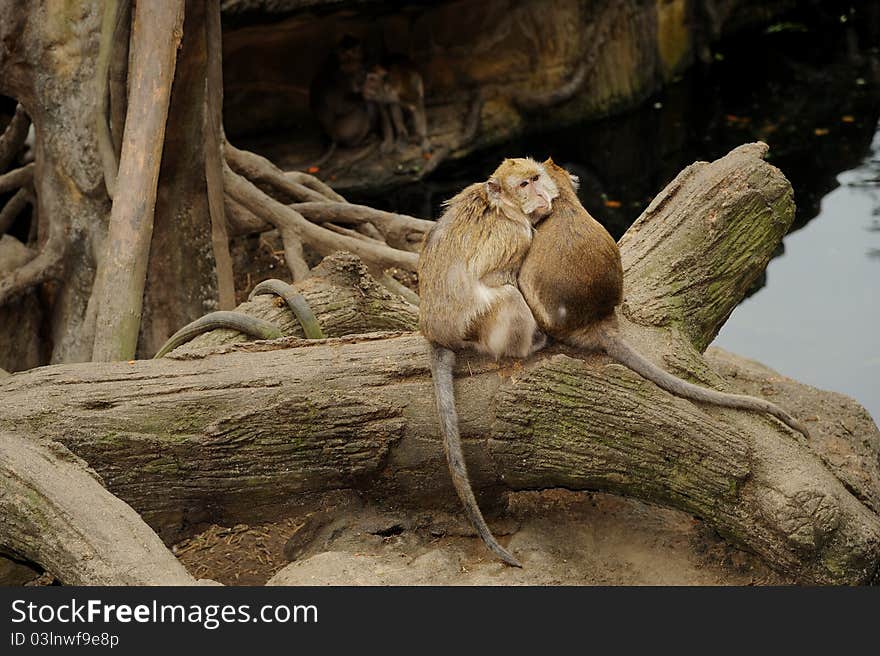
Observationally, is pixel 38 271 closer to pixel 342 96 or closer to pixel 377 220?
pixel 377 220

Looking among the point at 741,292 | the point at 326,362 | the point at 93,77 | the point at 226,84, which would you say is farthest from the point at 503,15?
the point at 326,362

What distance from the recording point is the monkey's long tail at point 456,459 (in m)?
4.29

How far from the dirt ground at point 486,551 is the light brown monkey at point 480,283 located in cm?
26

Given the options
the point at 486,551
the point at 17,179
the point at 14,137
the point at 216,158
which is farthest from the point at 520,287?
the point at 14,137

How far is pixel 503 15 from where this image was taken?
39.5 ft

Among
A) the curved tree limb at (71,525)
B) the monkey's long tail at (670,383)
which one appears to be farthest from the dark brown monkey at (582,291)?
the curved tree limb at (71,525)

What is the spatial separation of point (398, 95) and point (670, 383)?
290 inches

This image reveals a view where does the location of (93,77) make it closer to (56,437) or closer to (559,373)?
(56,437)

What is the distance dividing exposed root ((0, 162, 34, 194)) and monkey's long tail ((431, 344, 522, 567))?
146 inches

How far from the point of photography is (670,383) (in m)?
4.41

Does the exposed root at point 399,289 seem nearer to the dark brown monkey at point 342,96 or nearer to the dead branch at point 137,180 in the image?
the dead branch at point 137,180

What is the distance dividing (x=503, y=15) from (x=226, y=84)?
108 inches

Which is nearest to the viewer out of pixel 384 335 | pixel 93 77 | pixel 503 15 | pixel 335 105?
pixel 384 335

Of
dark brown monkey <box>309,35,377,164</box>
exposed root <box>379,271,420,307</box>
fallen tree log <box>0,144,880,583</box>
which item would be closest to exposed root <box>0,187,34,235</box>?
exposed root <box>379,271,420,307</box>
